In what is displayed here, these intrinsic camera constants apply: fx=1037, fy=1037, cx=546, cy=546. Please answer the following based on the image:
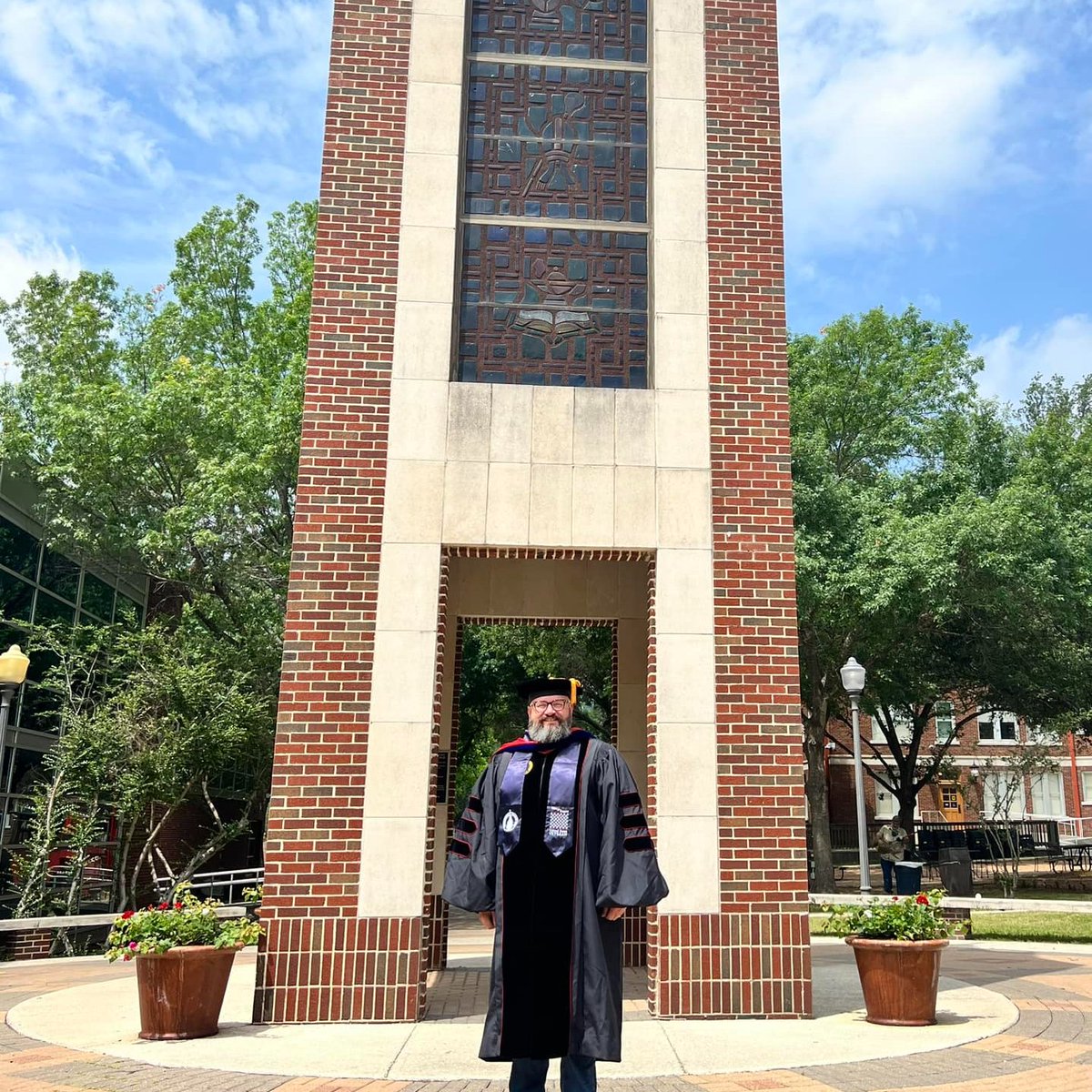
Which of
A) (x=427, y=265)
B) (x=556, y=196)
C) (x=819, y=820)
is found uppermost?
(x=556, y=196)

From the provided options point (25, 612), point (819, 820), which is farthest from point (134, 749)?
point (819, 820)

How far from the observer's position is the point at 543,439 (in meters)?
8.35

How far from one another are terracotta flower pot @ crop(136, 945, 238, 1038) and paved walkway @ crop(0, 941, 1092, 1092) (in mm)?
202

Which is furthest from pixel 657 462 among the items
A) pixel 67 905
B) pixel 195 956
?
pixel 67 905

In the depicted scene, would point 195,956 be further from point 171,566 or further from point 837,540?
point 837,540

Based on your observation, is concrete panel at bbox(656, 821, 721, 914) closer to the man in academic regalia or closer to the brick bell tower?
the brick bell tower

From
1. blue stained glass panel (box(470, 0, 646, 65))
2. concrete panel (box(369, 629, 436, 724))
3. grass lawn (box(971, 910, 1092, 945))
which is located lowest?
grass lawn (box(971, 910, 1092, 945))

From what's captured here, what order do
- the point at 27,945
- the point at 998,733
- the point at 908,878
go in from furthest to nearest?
the point at 998,733 < the point at 908,878 < the point at 27,945

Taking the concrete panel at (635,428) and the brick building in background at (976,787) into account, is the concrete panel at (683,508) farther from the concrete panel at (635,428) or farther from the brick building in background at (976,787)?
the brick building in background at (976,787)

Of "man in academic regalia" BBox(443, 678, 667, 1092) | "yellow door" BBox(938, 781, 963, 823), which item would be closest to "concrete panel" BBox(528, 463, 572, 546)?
"man in academic regalia" BBox(443, 678, 667, 1092)

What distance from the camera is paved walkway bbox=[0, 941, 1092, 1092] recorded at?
5.55m

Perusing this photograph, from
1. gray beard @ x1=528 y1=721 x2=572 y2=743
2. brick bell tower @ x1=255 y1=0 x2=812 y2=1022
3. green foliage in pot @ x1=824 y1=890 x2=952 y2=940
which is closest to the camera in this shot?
gray beard @ x1=528 y1=721 x2=572 y2=743

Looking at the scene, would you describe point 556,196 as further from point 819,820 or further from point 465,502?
point 819,820

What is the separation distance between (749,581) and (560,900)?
417cm
